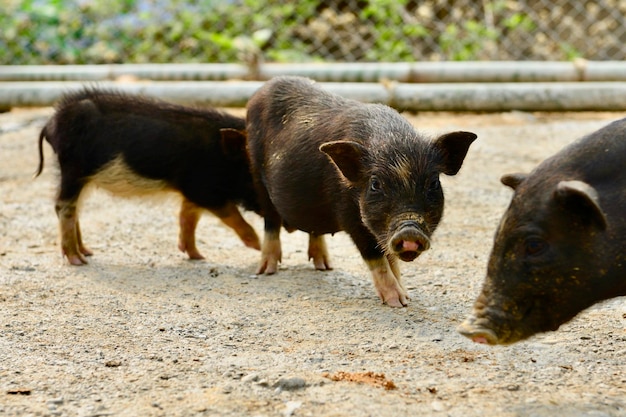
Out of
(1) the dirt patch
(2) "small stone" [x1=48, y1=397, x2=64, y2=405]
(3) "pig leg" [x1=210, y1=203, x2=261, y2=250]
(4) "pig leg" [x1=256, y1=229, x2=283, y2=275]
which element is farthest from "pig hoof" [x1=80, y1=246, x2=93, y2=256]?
(1) the dirt patch

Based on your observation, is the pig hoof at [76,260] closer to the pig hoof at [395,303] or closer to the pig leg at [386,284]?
the pig leg at [386,284]

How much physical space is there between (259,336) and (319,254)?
1.41 metres

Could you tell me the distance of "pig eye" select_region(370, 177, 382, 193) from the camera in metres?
4.93

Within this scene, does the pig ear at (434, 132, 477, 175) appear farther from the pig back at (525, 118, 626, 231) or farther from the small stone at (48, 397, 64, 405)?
the small stone at (48, 397, 64, 405)

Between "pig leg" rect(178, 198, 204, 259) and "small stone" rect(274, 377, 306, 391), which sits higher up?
"small stone" rect(274, 377, 306, 391)

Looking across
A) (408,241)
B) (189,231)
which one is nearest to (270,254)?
(189,231)

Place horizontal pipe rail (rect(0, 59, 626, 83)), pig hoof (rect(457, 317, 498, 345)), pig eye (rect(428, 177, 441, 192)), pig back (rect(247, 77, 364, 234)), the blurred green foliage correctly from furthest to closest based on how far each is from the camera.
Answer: the blurred green foliage
horizontal pipe rail (rect(0, 59, 626, 83))
pig back (rect(247, 77, 364, 234))
pig eye (rect(428, 177, 441, 192))
pig hoof (rect(457, 317, 498, 345))

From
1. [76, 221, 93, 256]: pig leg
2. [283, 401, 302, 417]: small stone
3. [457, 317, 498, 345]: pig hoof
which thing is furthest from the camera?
[76, 221, 93, 256]: pig leg

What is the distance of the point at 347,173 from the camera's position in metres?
5.06

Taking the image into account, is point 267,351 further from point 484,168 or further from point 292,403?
point 484,168

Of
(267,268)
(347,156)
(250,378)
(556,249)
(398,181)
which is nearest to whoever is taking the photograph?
(556,249)

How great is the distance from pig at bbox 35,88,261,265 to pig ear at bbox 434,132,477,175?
164 centimetres

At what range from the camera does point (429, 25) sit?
11328 mm

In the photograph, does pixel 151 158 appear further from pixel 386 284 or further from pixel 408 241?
pixel 408 241
